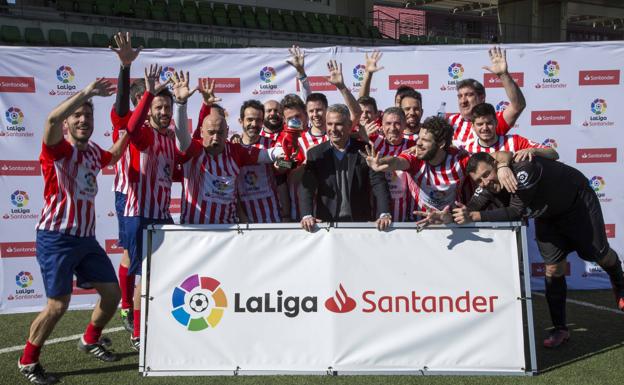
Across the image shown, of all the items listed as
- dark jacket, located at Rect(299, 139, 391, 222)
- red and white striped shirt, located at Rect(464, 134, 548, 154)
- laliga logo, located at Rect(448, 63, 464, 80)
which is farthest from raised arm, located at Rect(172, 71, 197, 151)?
laliga logo, located at Rect(448, 63, 464, 80)

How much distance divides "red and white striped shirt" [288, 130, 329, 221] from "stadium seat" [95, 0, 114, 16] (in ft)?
46.3

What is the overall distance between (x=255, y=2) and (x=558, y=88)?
16.3 metres

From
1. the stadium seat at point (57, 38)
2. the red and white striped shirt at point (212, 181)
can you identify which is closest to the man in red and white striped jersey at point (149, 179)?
the red and white striped shirt at point (212, 181)

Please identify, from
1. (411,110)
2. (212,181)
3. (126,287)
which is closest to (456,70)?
(411,110)

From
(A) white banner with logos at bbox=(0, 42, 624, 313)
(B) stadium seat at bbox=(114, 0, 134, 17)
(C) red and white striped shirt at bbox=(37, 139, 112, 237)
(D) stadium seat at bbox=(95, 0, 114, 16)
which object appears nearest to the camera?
(C) red and white striped shirt at bbox=(37, 139, 112, 237)

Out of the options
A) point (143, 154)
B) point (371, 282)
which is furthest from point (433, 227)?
point (143, 154)

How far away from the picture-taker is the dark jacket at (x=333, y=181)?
14.0 ft

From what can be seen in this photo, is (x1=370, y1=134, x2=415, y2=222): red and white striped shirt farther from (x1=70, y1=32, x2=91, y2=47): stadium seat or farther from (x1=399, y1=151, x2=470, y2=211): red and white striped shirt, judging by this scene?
(x1=70, y1=32, x2=91, y2=47): stadium seat

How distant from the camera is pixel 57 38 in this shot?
1494cm

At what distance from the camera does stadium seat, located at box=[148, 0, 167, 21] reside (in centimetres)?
1761

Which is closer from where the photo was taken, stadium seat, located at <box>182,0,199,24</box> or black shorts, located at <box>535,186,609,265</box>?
black shorts, located at <box>535,186,609,265</box>

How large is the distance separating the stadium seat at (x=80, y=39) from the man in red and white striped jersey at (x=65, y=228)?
12.3 metres

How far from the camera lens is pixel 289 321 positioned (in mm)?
4008

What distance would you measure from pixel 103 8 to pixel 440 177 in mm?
15290
